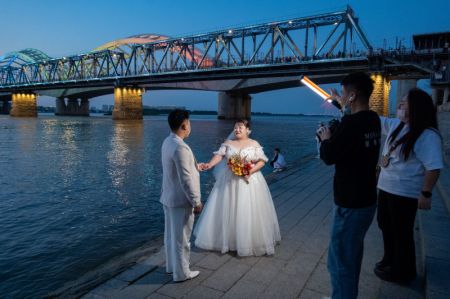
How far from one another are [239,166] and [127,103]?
280 feet

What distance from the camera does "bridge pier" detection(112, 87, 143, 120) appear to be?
84188 millimetres

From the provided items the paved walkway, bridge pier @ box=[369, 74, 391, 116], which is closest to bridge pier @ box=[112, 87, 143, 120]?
bridge pier @ box=[369, 74, 391, 116]

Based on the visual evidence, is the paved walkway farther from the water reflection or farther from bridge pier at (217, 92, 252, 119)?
bridge pier at (217, 92, 252, 119)

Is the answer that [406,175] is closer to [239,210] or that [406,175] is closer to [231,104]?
[239,210]

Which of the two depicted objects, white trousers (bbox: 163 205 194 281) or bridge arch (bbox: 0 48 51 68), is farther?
bridge arch (bbox: 0 48 51 68)

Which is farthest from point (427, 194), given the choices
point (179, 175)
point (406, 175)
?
point (179, 175)

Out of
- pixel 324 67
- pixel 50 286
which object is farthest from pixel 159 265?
pixel 324 67

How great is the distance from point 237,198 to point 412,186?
7.50ft

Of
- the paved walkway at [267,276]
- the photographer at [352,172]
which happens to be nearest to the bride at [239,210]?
the paved walkway at [267,276]

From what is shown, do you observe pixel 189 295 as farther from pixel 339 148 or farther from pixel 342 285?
pixel 339 148

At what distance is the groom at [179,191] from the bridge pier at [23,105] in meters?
118

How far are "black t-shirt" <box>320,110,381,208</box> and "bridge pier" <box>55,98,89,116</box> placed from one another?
14133 centimetres

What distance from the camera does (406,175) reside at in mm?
3477

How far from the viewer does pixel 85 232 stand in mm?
7281
